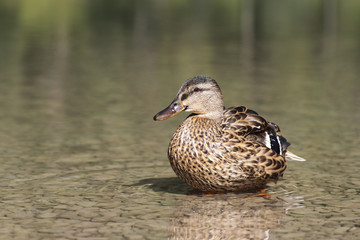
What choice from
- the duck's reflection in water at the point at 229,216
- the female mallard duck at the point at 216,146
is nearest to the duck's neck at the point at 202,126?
the female mallard duck at the point at 216,146

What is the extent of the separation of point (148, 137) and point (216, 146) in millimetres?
3345

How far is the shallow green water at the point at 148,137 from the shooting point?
646 centimetres

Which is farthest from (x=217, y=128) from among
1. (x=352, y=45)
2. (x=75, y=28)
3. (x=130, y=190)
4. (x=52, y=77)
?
(x=75, y=28)

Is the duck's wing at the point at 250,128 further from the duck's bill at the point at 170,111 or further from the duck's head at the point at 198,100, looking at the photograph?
the duck's bill at the point at 170,111

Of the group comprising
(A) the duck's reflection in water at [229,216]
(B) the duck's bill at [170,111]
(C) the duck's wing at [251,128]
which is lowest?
(A) the duck's reflection in water at [229,216]

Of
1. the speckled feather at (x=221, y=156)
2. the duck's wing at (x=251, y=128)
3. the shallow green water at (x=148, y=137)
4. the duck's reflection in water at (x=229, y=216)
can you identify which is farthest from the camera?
the duck's wing at (x=251, y=128)

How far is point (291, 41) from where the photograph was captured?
1148 inches

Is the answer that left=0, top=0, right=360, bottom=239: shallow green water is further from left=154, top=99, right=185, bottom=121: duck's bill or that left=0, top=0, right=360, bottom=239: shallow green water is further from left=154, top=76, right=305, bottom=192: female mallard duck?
left=154, top=99, right=185, bottom=121: duck's bill

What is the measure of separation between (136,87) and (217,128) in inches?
344

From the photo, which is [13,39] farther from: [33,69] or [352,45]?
[352,45]

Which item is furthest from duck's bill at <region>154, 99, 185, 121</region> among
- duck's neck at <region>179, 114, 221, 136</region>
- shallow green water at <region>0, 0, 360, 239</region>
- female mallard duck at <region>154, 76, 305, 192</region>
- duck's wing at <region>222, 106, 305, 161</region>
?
shallow green water at <region>0, 0, 360, 239</region>

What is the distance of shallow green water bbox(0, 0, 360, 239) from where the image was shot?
6.46 meters

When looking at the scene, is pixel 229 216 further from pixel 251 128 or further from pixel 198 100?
pixel 198 100

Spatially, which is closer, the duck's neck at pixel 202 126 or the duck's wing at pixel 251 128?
the duck's neck at pixel 202 126
